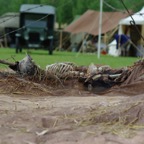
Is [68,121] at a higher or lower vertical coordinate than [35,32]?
lower

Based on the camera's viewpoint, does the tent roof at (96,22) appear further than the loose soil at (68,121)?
→ Yes

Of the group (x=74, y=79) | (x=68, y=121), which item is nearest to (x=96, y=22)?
(x=74, y=79)

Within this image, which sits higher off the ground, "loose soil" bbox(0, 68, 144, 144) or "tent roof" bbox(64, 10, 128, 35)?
"tent roof" bbox(64, 10, 128, 35)

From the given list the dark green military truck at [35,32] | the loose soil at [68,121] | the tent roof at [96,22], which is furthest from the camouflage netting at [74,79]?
the tent roof at [96,22]

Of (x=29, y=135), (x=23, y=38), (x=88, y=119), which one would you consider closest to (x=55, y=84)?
(x=88, y=119)

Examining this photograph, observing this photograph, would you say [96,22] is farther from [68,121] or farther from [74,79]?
[68,121]

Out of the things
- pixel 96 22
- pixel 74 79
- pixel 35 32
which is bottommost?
pixel 74 79

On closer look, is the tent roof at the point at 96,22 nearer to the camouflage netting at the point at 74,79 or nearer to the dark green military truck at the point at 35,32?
the dark green military truck at the point at 35,32

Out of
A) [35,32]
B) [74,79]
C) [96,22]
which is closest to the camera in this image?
[74,79]

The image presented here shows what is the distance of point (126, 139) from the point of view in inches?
251

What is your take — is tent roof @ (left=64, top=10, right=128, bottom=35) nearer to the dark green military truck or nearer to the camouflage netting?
the dark green military truck

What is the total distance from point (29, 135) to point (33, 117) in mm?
1054

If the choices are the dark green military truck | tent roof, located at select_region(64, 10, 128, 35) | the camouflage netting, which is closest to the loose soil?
the camouflage netting

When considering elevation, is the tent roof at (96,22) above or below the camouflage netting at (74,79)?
above
